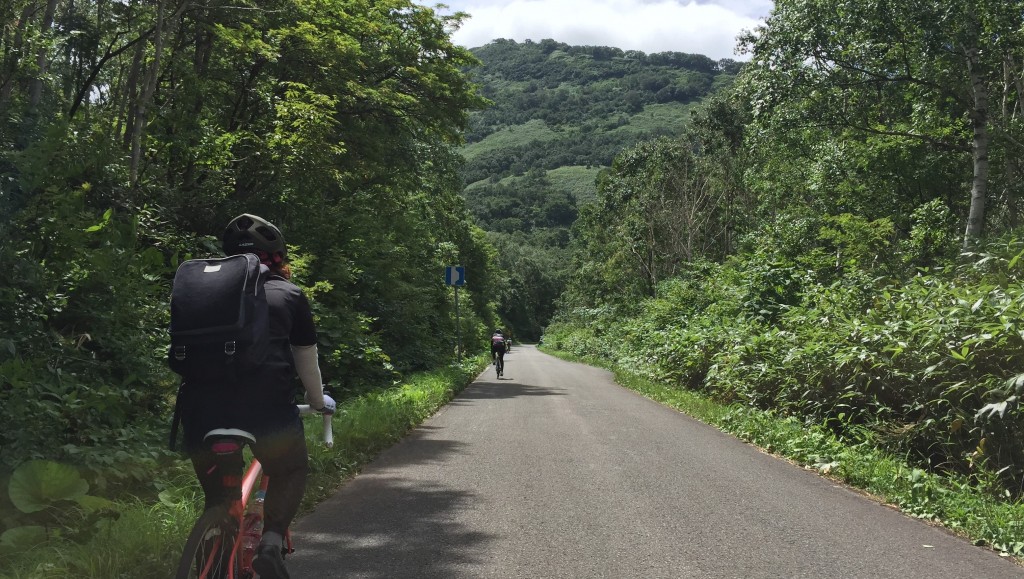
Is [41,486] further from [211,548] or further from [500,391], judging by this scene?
[500,391]

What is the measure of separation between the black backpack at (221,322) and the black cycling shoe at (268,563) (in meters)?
0.72

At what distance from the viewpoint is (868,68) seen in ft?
61.3

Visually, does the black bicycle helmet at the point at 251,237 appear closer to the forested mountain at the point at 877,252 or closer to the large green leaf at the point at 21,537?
the large green leaf at the point at 21,537

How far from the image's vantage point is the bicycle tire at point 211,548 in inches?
112

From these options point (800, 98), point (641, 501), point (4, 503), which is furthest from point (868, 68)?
point (4, 503)

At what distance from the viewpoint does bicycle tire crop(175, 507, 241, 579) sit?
2857 millimetres

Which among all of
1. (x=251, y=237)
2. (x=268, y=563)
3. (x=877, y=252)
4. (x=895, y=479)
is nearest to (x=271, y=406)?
(x=268, y=563)

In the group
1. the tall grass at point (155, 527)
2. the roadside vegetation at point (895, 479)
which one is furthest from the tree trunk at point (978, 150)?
the tall grass at point (155, 527)

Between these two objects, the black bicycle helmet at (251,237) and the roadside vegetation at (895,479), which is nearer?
the black bicycle helmet at (251,237)

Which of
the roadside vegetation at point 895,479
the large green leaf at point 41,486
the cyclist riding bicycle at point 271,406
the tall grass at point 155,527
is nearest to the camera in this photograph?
the cyclist riding bicycle at point 271,406

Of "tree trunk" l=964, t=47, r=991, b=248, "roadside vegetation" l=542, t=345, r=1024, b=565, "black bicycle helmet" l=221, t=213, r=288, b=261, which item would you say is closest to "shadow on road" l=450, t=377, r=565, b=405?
"roadside vegetation" l=542, t=345, r=1024, b=565

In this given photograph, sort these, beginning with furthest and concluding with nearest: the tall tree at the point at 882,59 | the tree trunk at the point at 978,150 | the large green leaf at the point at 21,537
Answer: the tree trunk at the point at 978,150, the tall tree at the point at 882,59, the large green leaf at the point at 21,537

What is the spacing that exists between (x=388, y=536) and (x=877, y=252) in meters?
16.4

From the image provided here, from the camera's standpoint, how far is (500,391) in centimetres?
1936
